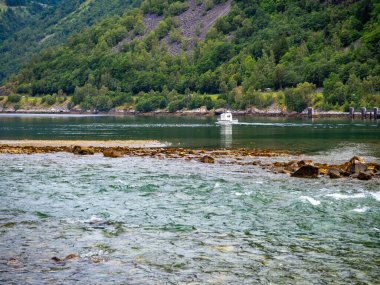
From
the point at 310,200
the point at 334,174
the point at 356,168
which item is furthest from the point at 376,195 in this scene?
the point at 356,168

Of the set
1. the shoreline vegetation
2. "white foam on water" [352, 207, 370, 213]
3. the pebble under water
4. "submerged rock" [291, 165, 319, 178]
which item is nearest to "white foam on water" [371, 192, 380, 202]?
the pebble under water

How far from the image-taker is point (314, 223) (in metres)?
37.0

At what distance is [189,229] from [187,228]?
0.28 m

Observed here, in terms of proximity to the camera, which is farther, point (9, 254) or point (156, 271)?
point (9, 254)

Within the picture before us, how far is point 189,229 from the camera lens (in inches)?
1403

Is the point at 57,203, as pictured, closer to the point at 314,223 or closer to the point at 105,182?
the point at 105,182

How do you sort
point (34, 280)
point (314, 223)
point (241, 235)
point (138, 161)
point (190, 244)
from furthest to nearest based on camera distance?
1. point (138, 161)
2. point (314, 223)
3. point (241, 235)
4. point (190, 244)
5. point (34, 280)

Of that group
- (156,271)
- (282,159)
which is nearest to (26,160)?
(282,159)

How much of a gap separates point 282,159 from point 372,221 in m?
38.4

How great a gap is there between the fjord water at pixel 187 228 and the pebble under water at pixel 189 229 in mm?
64

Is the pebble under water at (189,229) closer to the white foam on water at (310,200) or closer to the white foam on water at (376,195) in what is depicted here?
the white foam on water at (310,200)

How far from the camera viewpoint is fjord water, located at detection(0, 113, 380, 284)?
90.0ft

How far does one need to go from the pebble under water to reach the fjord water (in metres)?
0.06

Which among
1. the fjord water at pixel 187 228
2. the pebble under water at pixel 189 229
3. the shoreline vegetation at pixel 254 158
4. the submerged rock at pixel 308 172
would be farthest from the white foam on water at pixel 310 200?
the shoreline vegetation at pixel 254 158
